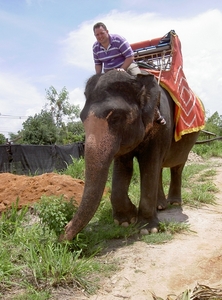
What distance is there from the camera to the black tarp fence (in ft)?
32.8

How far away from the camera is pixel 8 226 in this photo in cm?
466

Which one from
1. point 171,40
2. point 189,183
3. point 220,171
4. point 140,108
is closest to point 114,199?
point 140,108

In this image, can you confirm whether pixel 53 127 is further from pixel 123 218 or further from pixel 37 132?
pixel 123 218

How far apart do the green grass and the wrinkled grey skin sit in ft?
0.71

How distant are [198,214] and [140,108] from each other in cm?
220

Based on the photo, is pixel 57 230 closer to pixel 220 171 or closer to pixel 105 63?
pixel 105 63

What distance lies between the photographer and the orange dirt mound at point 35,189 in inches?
234

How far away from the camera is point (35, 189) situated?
624 centimetres

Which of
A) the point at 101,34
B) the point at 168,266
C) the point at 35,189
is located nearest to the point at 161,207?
the point at 35,189

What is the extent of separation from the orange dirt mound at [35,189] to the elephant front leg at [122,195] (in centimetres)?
103

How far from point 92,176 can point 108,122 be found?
0.61 m

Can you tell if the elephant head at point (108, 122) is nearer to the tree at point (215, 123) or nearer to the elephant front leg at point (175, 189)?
the elephant front leg at point (175, 189)

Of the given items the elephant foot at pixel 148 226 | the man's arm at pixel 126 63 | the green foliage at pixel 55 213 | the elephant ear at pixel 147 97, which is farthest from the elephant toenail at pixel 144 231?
the man's arm at pixel 126 63

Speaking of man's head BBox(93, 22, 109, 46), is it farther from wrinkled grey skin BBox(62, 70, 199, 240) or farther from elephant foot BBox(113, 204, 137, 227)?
elephant foot BBox(113, 204, 137, 227)
